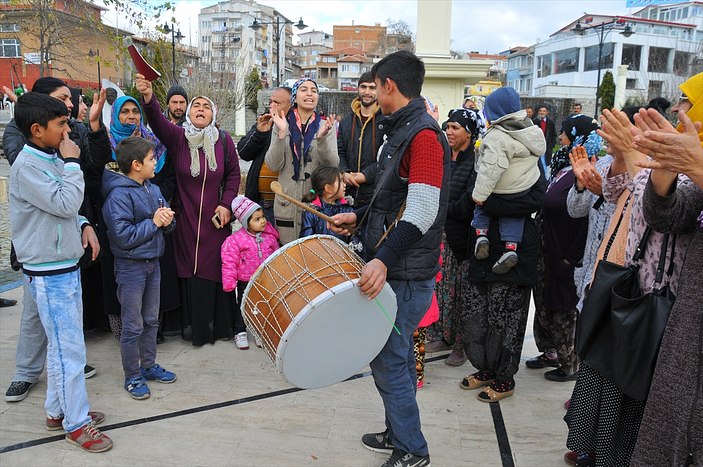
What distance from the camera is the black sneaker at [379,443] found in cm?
310

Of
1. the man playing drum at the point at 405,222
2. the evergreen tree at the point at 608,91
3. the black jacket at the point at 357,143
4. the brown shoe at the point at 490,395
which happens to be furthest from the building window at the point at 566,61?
the man playing drum at the point at 405,222

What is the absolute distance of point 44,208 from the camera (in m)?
2.86

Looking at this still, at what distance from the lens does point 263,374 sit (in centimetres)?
409

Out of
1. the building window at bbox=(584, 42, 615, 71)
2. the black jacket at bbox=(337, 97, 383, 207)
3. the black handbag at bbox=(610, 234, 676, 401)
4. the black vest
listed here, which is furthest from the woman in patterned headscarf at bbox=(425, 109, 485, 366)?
the building window at bbox=(584, 42, 615, 71)

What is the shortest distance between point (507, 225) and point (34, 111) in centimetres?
284

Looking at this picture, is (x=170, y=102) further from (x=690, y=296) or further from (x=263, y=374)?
(x=690, y=296)

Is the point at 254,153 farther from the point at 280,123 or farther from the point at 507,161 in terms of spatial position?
the point at 507,161

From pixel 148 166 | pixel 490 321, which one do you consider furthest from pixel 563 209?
pixel 148 166

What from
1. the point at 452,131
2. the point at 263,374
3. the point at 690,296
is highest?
the point at 452,131

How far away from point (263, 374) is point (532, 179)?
2.37 m

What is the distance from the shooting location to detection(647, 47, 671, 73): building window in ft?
170

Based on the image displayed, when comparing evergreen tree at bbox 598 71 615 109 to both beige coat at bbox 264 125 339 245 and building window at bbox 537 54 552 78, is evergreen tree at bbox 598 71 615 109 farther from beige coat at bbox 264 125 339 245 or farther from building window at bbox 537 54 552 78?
building window at bbox 537 54 552 78

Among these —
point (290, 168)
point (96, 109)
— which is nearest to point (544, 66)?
point (290, 168)

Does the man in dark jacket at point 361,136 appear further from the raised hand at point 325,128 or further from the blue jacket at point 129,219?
the blue jacket at point 129,219
